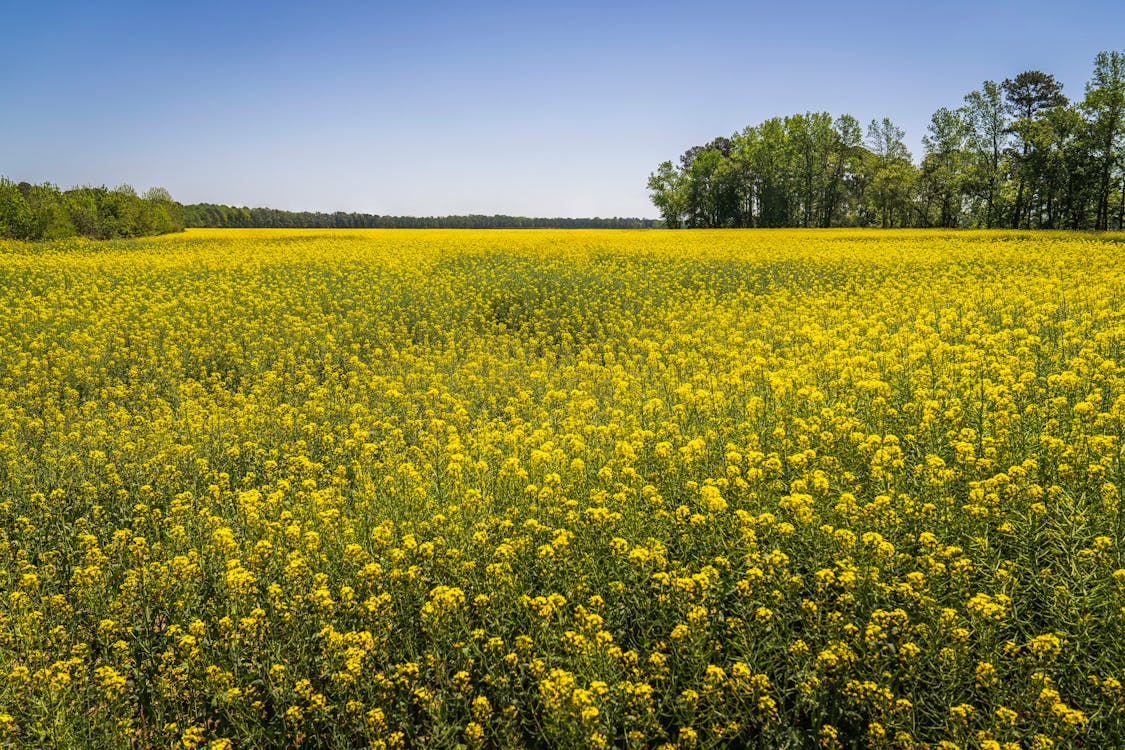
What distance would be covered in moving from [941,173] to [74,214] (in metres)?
68.3

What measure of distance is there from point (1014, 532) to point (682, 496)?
7.63 ft

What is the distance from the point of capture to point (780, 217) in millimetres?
63281

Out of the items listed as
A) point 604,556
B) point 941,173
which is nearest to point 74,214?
point 604,556

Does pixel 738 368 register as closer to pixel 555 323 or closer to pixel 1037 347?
pixel 1037 347

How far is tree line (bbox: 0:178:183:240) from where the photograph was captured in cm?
3494

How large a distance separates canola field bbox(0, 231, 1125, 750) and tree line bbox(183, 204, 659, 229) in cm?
8195

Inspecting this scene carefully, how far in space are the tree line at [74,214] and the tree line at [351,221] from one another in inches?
1550

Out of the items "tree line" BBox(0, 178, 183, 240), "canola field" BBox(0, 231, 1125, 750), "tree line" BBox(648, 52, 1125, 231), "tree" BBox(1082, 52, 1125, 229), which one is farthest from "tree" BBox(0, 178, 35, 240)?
"tree" BBox(1082, 52, 1125, 229)

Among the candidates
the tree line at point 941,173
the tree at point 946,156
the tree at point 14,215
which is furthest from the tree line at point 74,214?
the tree at point 946,156

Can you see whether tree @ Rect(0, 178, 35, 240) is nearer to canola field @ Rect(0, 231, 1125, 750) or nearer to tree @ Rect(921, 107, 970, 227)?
canola field @ Rect(0, 231, 1125, 750)

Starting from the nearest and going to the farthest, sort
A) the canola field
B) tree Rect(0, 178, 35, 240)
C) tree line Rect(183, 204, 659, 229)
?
1. the canola field
2. tree Rect(0, 178, 35, 240)
3. tree line Rect(183, 204, 659, 229)

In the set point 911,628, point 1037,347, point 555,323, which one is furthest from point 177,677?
point 555,323

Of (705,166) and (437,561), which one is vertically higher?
(705,166)

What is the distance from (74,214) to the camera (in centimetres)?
4022
